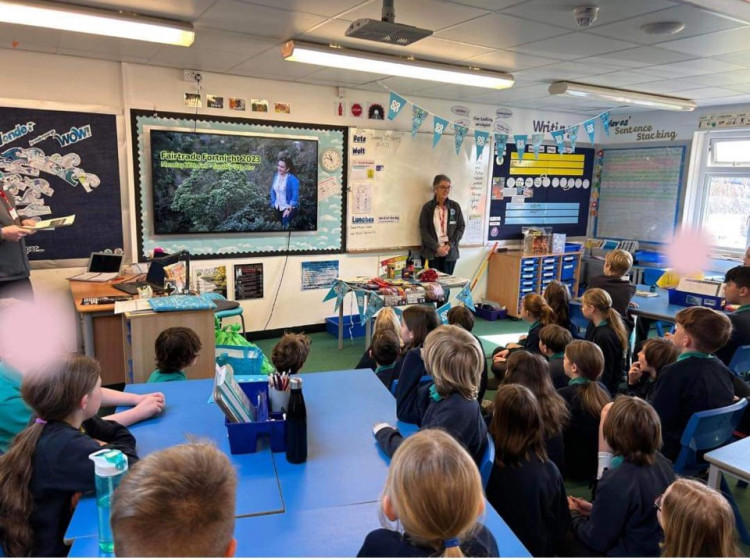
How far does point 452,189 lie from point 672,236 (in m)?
3.10

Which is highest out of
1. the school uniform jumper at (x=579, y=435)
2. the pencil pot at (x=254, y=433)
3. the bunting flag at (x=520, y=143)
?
the bunting flag at (x=520, y=143)

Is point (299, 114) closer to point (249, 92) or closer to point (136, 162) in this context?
point (249, 92)

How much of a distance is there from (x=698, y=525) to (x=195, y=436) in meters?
1.57

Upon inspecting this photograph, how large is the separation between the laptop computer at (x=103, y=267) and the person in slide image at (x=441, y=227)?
10.7 ft

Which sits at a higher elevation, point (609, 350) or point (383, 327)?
point (383, 327)

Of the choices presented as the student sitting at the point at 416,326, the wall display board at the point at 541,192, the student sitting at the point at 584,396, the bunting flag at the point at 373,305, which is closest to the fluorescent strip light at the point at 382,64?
the bunting flag at the point at 373,305

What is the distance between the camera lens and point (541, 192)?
291 inches

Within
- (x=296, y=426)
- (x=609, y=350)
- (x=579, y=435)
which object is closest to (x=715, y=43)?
(x=609, y=350)

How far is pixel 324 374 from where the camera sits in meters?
2.66

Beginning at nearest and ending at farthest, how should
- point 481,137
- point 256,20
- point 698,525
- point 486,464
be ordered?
point 698,525, point 486,464, point 256,20, point 481,137

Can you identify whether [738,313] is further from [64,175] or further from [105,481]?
[64,175]

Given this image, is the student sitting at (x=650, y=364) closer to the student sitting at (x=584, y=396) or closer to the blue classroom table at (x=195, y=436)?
the student sitting at (x=584, y=396)

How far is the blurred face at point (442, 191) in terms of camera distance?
6.22m

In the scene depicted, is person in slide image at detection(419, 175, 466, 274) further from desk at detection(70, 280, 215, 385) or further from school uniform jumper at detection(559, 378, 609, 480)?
school uniform jumper at detection(559, 378, 609, 480)
